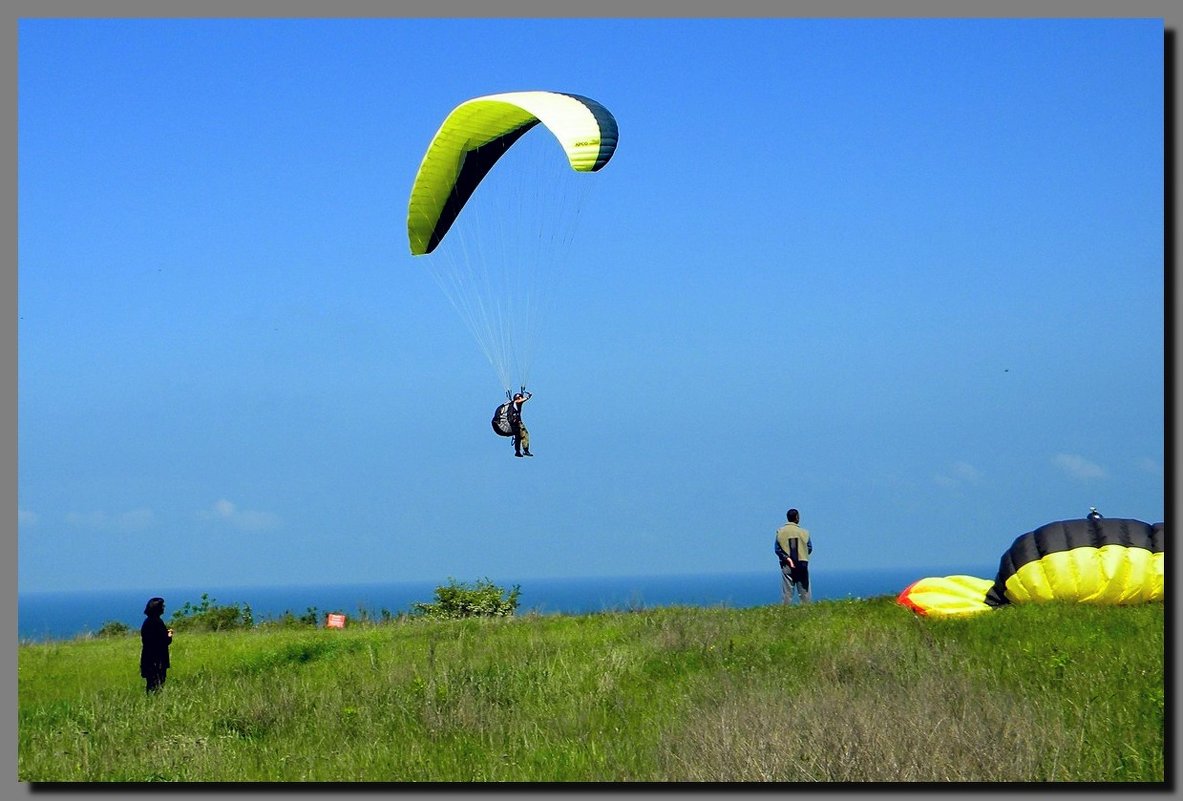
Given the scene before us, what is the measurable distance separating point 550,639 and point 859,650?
15.5 feet

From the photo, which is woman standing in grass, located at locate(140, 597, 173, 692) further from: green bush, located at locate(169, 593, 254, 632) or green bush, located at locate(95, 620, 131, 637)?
green bush, located at locate(95, 620, 131, 637)

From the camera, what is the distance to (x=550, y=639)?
17922 mm

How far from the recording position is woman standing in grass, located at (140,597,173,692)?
15.5 meters

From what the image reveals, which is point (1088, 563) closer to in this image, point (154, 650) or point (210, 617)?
point (154, 650)

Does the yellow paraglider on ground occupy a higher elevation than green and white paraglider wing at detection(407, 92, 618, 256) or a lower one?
lower

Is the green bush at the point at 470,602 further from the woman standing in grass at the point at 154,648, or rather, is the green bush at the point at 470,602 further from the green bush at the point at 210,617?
the woman standing in grass at the point at 154,648

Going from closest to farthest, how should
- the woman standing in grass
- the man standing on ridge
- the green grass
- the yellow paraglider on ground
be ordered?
1. the green grass
2. the woman standing in grass
3. the yellow paraglider on ground
4. the man standing on ridge

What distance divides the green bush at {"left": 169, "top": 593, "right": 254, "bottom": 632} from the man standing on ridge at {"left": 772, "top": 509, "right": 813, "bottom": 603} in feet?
34.0

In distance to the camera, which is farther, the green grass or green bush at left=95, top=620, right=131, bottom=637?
green bush at left=95, top=620, right=131, bottom=637

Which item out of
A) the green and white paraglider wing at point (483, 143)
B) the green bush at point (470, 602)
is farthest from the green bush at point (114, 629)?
the green and white paraglider wing at point (483, 143)

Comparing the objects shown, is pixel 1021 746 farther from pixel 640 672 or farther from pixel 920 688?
pixel 640 672

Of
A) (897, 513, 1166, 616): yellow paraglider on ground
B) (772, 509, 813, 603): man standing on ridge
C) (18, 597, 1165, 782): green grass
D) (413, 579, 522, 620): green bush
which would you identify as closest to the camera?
(18, 597, 1165, 782): green grass

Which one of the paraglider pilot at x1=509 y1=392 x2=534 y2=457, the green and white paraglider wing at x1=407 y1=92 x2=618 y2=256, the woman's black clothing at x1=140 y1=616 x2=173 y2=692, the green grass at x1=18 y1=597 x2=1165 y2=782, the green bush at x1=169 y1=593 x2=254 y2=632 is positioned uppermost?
the green and white paraglider wing at x1=407 y1=92 x2=618 y2=256

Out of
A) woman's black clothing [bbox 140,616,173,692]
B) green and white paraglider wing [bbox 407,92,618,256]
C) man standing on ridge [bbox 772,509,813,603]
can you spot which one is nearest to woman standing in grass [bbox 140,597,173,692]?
woman's black clothing [bbox 140,616,173,692]
